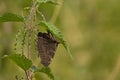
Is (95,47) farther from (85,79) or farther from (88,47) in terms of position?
(85,79)

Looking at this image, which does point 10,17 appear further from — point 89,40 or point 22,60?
point 89,40

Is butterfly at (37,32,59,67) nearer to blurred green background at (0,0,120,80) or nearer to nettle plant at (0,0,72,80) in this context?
nettle plant at (0,0,72,80)

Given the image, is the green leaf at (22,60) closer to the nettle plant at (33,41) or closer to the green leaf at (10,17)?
the nettle plant at (33,41)

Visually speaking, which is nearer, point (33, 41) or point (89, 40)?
point (33, 41)

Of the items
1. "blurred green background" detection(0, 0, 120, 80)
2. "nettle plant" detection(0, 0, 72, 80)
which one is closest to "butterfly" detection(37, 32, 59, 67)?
"nettle plant" detection(0, 0, 72, 80)

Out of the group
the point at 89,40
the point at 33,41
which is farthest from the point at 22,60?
the point at 89,40

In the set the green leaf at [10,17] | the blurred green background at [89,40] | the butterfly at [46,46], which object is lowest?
the blurred green background at [89,40]

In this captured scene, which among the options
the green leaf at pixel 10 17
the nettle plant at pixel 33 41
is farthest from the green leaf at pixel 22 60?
the green leaf at pixel 10 17
